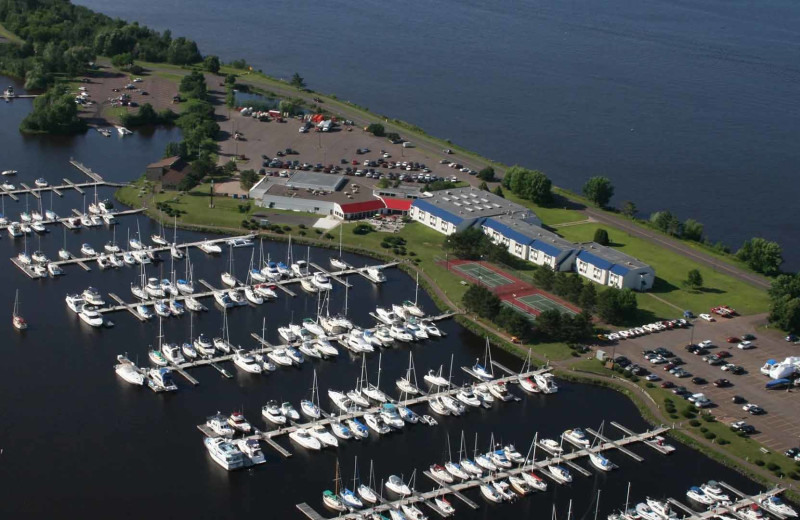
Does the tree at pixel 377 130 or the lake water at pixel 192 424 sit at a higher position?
the tree at pixel 377 130

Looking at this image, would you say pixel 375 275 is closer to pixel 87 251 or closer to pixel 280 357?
pixel 280 357

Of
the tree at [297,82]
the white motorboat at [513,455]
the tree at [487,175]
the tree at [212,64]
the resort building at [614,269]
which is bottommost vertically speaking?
the white motorboat at [513,455]

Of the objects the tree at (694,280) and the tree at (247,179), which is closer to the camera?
the tree at (694,280)

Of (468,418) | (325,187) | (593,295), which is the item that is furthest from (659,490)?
(325,187)

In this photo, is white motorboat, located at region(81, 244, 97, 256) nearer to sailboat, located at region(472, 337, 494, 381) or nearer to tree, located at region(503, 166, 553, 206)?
sailboat, located at region(472, 337, 494, 381)

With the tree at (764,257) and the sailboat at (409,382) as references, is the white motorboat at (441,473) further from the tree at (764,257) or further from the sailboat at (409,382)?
the tree at (764,257)

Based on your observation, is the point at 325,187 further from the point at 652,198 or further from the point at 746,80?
the point at 746,80

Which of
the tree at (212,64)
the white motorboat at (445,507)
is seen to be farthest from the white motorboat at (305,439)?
the tree at (212,64)

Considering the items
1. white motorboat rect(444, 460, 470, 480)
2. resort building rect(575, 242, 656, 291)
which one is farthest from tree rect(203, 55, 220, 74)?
white motorboat rect(444, 460, 470, 480)
